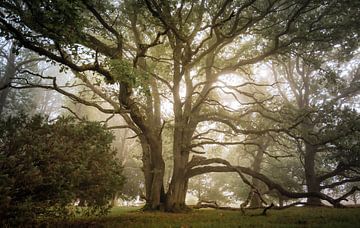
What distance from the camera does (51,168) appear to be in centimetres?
716

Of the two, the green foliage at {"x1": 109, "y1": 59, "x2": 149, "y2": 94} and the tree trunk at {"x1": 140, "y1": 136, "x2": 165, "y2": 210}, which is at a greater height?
the green foliage at {"x1": 109, "y1": 59, "x2": 149, "y2": 94}

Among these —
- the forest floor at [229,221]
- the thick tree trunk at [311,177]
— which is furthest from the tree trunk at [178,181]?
the thick tree trunk at [311,177]

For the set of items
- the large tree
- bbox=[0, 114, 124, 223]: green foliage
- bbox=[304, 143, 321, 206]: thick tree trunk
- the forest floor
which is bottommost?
the forest floor

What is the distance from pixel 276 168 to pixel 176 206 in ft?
69.9

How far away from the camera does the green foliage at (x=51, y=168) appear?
654cm

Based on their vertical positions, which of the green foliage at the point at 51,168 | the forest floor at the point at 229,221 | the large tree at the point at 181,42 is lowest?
the forest floor at the point at 229,221

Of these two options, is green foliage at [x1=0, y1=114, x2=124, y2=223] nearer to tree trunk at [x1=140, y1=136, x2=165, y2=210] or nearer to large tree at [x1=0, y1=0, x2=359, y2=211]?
large tree at [x1=0, y1=0, x2=359, y2=211]

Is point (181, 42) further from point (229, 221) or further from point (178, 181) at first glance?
point (229, 221)

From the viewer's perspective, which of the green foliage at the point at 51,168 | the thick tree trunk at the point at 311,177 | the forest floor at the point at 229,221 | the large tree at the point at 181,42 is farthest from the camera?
the thick tree trunk at the point at 311,177

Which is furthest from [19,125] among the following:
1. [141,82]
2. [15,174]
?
[141,82]

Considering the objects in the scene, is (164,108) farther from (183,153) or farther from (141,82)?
(141,82)

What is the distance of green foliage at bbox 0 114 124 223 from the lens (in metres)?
6.54

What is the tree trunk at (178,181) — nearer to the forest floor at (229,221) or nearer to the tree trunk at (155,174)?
the tree trunk at (155,174)

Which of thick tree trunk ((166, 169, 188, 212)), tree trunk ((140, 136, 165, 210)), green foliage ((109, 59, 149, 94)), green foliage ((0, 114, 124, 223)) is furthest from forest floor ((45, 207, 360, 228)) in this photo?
green foliage ((109, 59, 149, 94))
